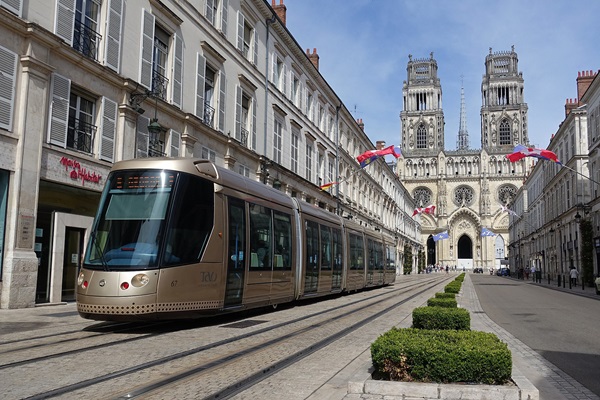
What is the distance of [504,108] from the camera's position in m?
108

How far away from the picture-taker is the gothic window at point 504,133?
353ft

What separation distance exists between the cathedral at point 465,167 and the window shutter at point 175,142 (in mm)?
85180

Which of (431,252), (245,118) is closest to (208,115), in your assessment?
(245,118)

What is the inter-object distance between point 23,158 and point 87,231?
3335 millimetres

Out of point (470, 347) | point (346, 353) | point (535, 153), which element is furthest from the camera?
point (535, 153)

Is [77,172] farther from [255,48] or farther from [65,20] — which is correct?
[255,48]

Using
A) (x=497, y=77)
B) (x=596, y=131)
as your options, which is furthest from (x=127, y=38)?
(x=497, y=77)

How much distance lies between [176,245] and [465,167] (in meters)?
104

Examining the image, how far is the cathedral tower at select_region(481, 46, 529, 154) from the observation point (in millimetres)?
106312

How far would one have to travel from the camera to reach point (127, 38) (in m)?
17.3

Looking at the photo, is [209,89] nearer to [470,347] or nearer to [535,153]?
[535,153]

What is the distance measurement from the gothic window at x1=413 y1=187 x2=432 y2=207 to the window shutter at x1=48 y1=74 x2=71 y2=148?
96819 mm

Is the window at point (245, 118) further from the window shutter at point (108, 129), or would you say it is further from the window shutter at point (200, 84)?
the window shutter at point (108, 129)

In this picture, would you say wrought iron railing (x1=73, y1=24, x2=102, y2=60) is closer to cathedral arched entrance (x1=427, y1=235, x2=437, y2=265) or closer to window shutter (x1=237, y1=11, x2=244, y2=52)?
window shutter (x1=237, y1=11, x2=244, y2=52)
